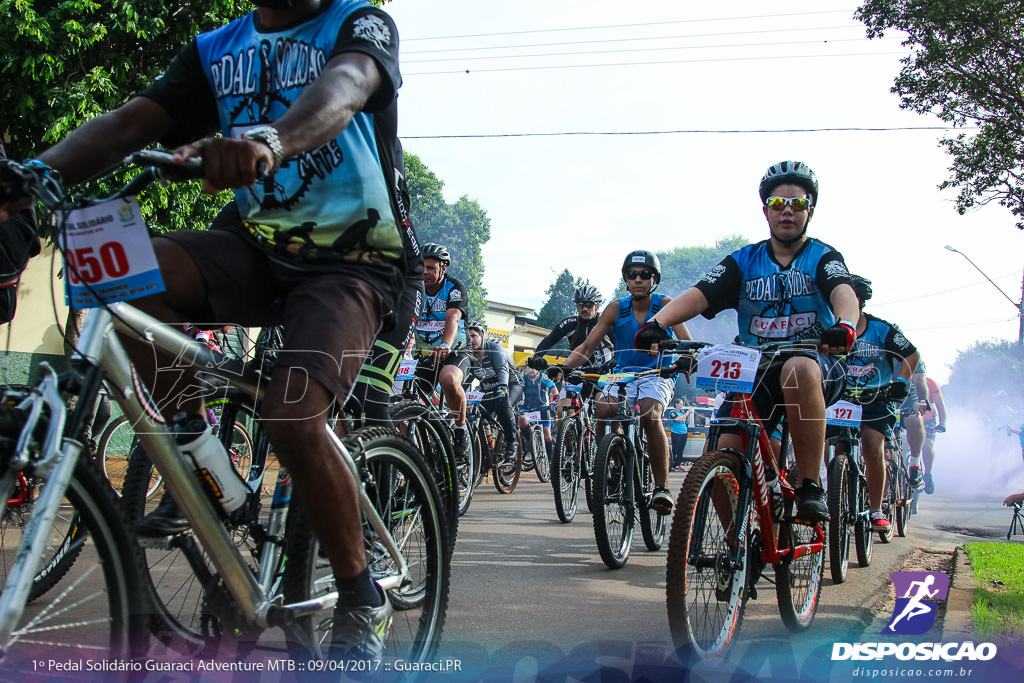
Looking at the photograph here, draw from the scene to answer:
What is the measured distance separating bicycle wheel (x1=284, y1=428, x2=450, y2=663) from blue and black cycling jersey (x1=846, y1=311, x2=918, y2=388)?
17.4 feet

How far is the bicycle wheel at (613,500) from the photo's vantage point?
18.5ft

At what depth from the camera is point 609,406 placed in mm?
6449

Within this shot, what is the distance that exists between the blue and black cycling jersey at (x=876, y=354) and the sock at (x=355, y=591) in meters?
5.80

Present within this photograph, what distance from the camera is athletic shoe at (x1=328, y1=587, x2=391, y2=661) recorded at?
8.15 ft

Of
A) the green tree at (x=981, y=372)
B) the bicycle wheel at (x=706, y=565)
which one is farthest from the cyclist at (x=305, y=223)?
the green tree at (x=981, y=372)

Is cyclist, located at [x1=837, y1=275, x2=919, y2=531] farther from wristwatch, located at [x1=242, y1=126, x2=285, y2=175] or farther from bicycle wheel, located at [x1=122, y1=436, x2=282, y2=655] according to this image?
wristwatch, located at [x1=242, y1=126, x2=285, y2=175]

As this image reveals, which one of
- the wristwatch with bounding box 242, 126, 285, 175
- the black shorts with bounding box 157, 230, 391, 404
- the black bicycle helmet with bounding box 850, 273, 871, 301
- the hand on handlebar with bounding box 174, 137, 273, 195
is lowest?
the black shorts with bounding box 157, 230, 391, 404

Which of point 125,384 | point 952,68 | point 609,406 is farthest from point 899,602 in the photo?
point 952,68

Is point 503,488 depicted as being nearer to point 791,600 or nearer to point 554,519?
point 554,519

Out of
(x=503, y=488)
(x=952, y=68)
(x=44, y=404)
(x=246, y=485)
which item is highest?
(x=952, y=68)

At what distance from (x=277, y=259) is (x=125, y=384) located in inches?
24.8

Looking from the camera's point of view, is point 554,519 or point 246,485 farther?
point 554,519

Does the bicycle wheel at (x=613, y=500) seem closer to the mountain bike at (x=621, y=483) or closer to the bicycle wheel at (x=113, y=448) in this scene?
the mountain bike at (x=621, y=483)

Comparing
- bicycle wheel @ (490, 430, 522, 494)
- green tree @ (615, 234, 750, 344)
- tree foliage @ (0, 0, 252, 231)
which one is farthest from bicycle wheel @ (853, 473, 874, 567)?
green tree @ (615, 234, 750, 344)
